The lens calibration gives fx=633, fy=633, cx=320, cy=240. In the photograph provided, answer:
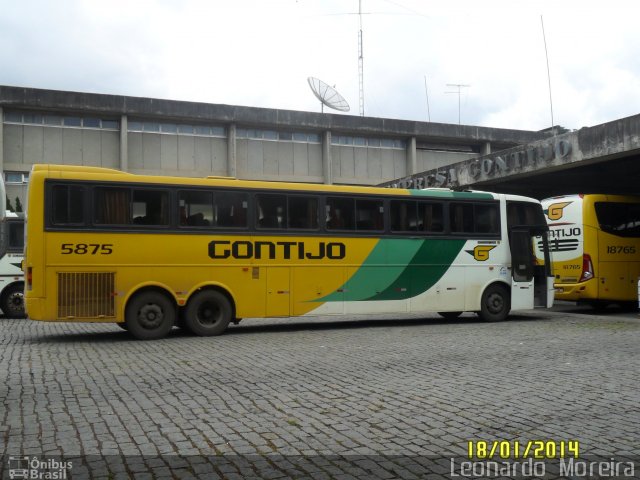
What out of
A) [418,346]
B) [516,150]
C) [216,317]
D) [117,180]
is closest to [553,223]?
[516,150]

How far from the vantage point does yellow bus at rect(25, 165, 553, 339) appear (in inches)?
454

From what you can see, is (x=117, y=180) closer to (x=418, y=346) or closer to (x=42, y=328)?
(x=42, y=328)

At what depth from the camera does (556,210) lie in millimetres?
18641

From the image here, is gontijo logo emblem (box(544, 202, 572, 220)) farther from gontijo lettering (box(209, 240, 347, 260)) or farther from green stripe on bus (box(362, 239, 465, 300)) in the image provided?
gontijo lettering (box(209, 240, 347, 260))

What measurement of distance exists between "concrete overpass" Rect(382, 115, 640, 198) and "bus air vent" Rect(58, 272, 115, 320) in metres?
12.5

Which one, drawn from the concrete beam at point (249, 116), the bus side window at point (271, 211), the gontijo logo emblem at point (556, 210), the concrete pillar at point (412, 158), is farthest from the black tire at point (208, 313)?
the concrete pillar at point (412, 158)

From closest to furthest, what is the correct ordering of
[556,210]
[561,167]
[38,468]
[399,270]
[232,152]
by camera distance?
1. [38,468]
2. [399,270]
3. [561,167]
4. [556,210]
5. [232,152]

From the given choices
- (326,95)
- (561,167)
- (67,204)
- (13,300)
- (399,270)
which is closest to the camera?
(67,204)

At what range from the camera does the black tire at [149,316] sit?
11930mm

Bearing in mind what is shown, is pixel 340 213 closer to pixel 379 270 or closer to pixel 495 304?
pixel 379 270

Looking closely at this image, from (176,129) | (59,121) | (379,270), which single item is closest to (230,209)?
(379,270)

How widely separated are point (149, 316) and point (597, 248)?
40.9ft

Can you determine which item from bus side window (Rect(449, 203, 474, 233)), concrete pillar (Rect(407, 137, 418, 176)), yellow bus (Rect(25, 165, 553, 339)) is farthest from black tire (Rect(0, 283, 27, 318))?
concrete pillar (Rect(407, 137, 418, 176))

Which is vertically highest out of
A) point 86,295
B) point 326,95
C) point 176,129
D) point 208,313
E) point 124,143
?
point 326,95
